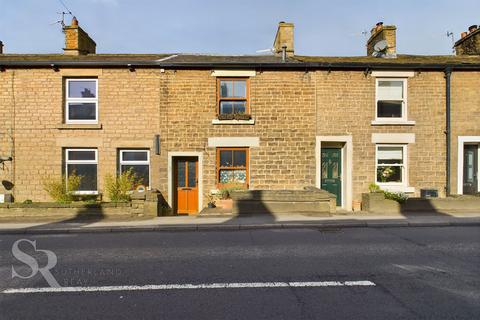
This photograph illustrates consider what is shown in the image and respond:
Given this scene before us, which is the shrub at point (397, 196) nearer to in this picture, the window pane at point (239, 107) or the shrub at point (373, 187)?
the shrub at point (373, 187)

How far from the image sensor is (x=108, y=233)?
26.7ft

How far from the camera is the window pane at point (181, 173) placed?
12.1m

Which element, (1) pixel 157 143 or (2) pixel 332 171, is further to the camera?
(2) pixel 332 171

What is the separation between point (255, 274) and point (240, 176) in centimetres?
718

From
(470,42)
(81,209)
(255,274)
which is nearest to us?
(255,274)

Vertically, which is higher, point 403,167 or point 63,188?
point 403,167

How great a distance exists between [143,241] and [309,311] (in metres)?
4.74

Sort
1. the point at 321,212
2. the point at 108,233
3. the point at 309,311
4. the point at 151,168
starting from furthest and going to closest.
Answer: the point at 151,168
the point at 321,212
the point at 108,233
the point at 309,311

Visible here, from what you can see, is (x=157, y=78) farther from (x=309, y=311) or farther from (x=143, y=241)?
(x=309, y=311)

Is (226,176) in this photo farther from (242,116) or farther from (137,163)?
(137,163)

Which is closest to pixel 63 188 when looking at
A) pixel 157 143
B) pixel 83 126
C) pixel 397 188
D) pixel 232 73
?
pixel 83 126

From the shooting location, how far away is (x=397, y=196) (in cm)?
1063

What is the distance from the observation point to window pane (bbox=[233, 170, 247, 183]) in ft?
39.1

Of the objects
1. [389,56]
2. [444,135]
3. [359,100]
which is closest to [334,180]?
[359,100]
